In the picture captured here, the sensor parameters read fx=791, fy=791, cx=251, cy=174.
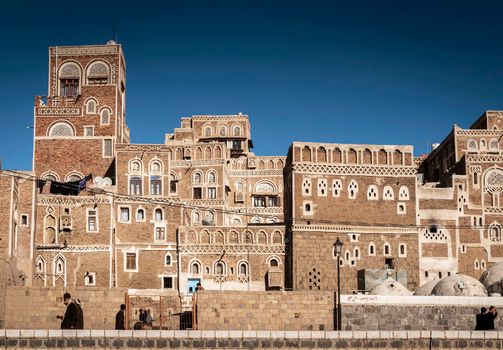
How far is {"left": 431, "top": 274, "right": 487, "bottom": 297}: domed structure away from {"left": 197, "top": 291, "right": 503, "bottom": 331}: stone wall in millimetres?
4302

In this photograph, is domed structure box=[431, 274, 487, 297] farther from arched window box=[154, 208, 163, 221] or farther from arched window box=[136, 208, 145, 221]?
arched window box=[136, 208, 145, 221]

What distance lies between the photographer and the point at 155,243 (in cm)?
5159

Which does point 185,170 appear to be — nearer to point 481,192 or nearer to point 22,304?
point 481,192

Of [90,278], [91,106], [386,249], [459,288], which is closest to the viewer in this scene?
[459,288]

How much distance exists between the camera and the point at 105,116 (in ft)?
198

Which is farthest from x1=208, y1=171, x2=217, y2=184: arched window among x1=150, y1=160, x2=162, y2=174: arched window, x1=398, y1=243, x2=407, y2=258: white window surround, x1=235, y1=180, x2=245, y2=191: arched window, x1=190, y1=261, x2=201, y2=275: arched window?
x1=398, y1=243, x2=407, y2=258: white window surround

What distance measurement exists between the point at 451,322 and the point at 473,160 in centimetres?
2721

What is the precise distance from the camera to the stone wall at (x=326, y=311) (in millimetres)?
29969

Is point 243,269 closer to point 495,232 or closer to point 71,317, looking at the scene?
point 495,232

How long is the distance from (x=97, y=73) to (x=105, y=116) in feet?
15.2

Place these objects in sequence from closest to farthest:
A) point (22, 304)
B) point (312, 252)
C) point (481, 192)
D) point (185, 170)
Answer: point (22, 304) → point (312, 252) → point (481, 192) → point (185, 170)

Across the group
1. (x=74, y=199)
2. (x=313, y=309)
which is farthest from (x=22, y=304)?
(x=74, y=199)

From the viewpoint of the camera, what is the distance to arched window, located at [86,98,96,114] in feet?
199

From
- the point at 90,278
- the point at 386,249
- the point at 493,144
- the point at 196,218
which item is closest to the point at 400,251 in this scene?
the point at 386,249
